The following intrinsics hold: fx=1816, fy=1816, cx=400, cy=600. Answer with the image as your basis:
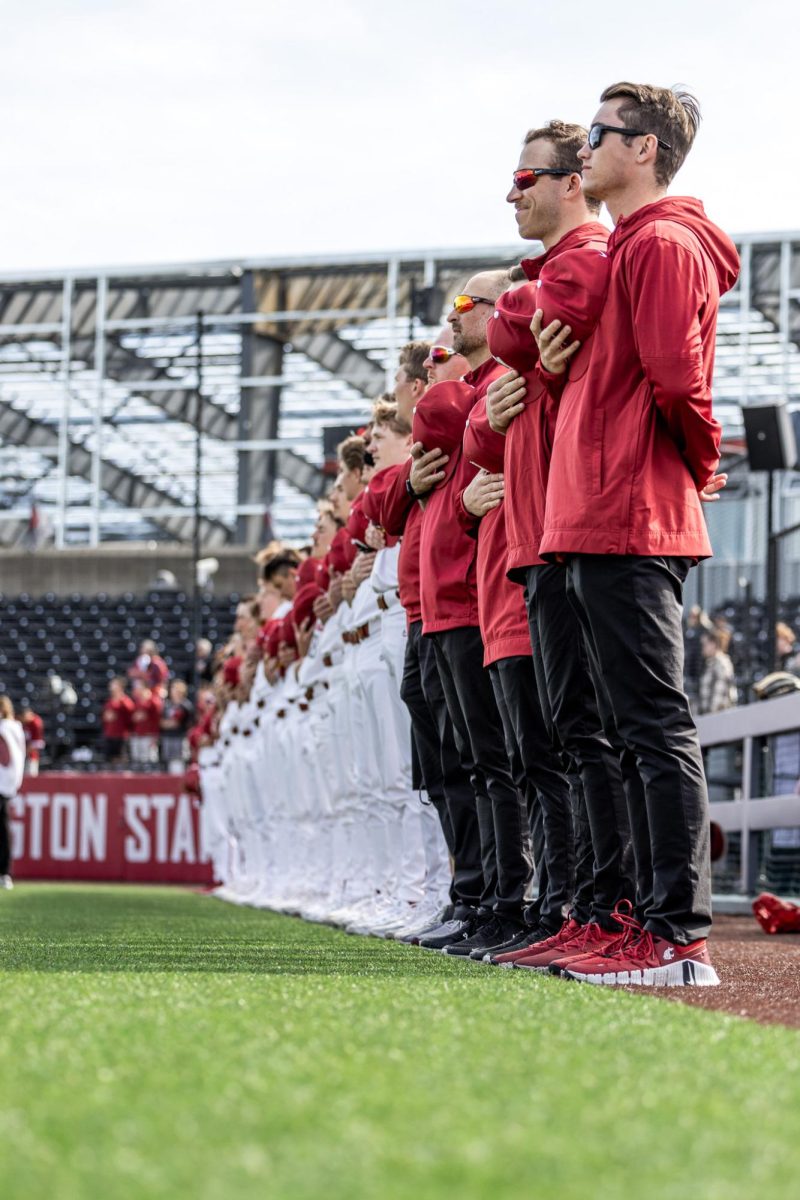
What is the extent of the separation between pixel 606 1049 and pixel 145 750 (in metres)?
21.5

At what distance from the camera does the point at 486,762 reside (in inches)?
219

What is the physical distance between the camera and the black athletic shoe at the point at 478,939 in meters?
5.16

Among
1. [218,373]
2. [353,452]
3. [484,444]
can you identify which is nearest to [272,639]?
[353,452]

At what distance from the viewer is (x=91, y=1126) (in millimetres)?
1883

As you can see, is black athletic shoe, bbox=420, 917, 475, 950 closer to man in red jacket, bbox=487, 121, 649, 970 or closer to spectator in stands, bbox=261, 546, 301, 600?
man in red jacket, bbox=487, 121, 649, 970

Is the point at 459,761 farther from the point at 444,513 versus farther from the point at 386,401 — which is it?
the point at 386,401

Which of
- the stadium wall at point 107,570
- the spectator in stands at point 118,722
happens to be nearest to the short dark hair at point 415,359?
the spectator in stands at point 118,722

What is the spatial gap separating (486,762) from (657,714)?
1551 mm

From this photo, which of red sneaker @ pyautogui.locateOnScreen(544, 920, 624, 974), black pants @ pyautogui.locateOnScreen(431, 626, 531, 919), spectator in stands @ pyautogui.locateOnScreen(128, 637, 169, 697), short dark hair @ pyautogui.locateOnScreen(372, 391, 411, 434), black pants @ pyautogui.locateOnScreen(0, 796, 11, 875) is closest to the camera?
red sneaker @ pyautogui.locateOnScreen(544, 920, 624, 974)

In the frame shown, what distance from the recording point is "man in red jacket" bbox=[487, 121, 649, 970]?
4.33m

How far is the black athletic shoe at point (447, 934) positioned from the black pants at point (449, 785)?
0.09m

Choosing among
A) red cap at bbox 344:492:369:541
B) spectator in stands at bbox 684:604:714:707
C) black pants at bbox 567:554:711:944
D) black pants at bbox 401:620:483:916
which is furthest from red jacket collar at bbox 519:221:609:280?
spectator in stands at bbox 684:604:714:707

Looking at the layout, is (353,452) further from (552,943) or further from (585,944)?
(585,944)

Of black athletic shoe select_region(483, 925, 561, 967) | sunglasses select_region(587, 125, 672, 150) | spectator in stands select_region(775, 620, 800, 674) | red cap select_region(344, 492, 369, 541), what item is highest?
Result: sunglasses select_region(587, 125, 672, 150)
